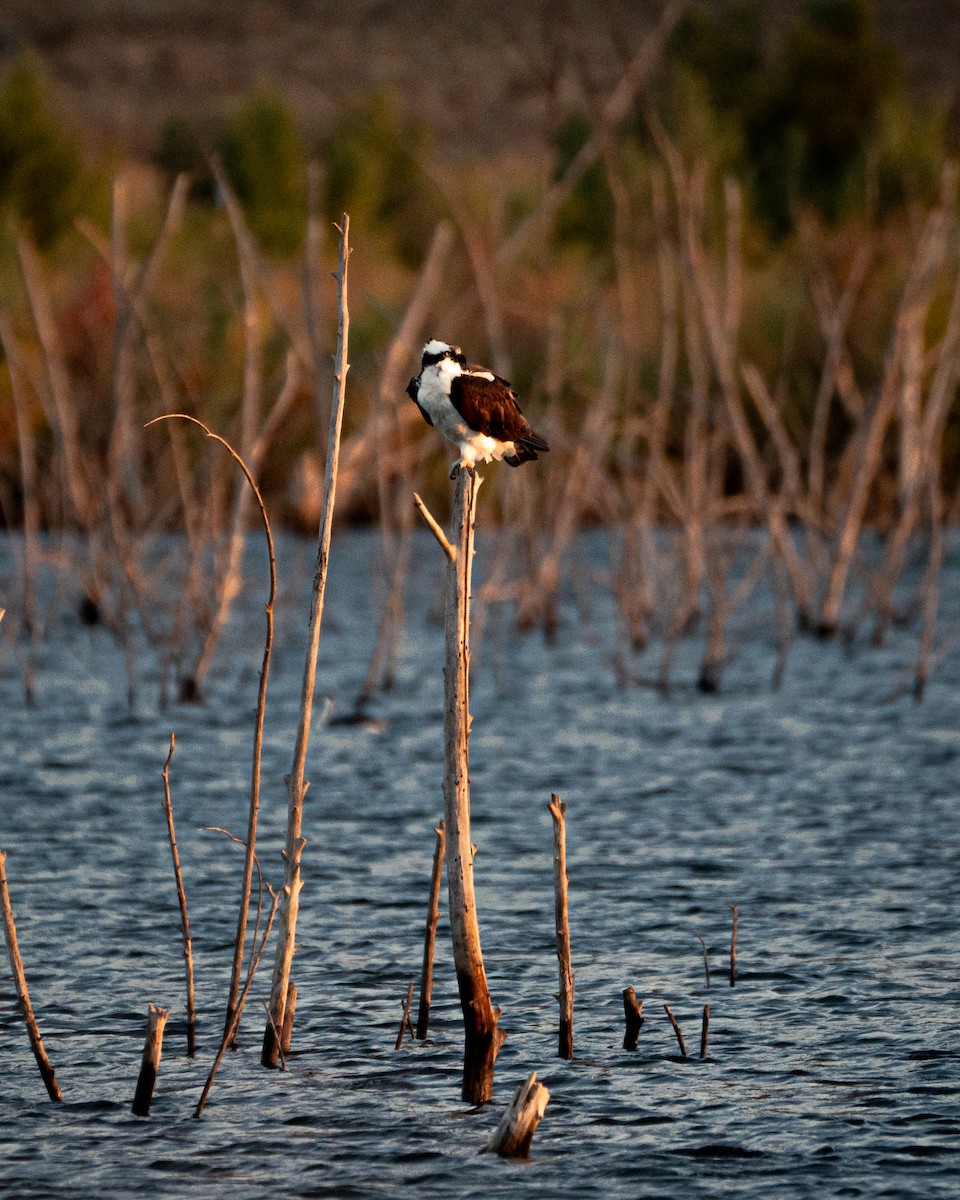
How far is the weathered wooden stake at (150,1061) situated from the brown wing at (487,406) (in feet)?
5.79

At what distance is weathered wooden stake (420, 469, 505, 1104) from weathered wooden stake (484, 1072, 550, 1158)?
0.31 meters

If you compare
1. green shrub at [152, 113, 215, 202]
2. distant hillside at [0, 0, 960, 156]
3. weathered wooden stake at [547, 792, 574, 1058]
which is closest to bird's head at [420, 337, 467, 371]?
weathered wooden stake at [547, 792, 574, 1058]

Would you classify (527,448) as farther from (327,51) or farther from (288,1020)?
(327,51)

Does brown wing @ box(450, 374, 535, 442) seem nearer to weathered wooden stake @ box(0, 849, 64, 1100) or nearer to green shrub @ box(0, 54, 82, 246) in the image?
weathered wooden stake @ box(0, 849, 64, 1100)

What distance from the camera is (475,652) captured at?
13016 millimetres

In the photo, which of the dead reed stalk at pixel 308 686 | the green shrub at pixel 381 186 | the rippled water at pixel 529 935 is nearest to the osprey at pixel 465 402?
the dead reed stalk at pixel 308 686

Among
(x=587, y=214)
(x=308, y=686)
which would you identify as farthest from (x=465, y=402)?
(x=587, y=214)

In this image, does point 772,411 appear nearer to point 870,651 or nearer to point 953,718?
point 953,718

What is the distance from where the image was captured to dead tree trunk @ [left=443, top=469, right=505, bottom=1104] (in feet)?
15.4

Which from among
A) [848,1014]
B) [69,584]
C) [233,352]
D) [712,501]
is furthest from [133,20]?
[848,1014]

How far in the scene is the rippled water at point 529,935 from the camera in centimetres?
480

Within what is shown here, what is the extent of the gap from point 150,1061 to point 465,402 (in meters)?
1.92

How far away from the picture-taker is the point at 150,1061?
4.79m

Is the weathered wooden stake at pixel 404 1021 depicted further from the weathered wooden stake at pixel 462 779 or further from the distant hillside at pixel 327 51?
the distant hillside at pixel 327 51
